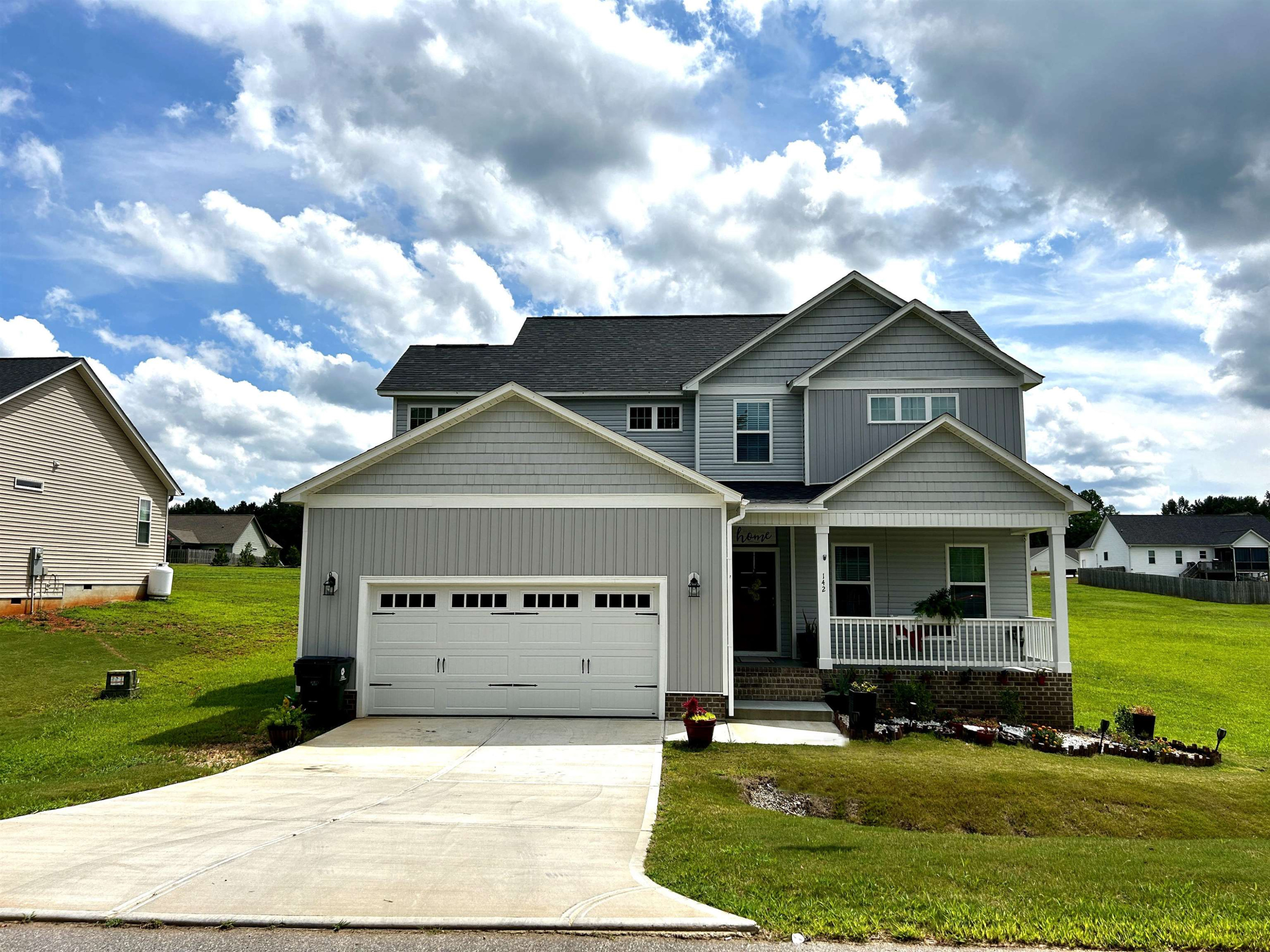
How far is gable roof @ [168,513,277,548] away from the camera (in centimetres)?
6625

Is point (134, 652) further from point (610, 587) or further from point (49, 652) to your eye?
point (610, 587)

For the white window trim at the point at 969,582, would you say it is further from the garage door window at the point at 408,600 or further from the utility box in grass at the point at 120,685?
the utility box in grass at the point at 120,685

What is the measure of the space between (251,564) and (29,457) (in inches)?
1499

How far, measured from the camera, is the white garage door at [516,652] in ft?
44.0

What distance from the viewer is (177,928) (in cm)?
546

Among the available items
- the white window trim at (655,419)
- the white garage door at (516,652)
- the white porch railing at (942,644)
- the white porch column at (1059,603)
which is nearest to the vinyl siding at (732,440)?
the white window trim at (655,419)

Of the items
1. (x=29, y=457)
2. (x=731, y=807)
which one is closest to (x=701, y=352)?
(x=731, y=807)

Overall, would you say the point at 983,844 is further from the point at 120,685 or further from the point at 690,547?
the point at 120,685

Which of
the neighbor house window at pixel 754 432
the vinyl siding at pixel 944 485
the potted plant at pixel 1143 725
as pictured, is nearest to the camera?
the potted plant at pixel 1143 725

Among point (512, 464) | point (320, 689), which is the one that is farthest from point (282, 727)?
point (512, 464)

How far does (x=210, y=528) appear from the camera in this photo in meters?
67.6

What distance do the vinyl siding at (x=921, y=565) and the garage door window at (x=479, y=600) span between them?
6549 mm

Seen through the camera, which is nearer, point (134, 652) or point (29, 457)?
point (134, 652)

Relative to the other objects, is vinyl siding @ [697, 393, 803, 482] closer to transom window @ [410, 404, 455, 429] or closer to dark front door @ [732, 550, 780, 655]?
dark front door @ [732, 550, 780, 655]
